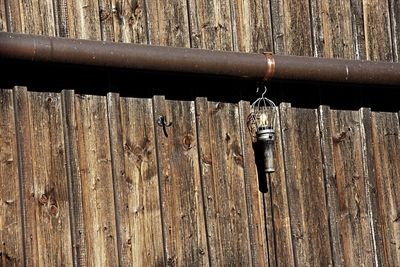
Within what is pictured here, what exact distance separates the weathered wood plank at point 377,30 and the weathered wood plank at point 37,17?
2.18 metres

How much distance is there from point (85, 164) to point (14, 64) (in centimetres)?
63

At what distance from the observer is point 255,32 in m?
6.58

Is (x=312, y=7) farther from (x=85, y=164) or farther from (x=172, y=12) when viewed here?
(x=85, y=164)

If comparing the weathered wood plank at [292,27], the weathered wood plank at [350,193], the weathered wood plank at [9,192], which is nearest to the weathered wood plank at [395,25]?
the weathered wood plank at [350,193]

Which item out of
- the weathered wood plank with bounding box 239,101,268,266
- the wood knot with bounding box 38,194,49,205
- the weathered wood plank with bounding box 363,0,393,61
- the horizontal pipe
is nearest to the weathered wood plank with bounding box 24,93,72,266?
the wood knot with bounding box 38,194,49,205

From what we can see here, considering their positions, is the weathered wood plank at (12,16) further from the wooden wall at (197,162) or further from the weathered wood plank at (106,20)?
the weathered wood plank at (106,20)

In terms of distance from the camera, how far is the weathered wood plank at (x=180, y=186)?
19.8 ft

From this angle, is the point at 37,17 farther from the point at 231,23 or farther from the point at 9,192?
the point at 231,23

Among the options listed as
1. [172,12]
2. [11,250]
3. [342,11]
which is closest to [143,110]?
[172,12]

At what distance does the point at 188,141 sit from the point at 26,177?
1006mm

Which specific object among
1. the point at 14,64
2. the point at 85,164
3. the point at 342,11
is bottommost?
the point at 85,164

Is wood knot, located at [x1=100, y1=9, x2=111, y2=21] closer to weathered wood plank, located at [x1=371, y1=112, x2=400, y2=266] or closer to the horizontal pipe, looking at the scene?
the horizontal pipe

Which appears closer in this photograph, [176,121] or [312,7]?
[176,121]

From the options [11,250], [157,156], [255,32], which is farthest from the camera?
[255,32]
